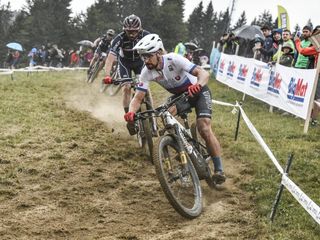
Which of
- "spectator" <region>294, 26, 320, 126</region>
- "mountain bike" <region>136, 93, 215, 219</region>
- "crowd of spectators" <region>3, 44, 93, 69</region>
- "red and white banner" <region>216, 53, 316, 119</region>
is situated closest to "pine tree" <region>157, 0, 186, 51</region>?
"crowd of spectators" <region>3, 44, 93, 69</region>

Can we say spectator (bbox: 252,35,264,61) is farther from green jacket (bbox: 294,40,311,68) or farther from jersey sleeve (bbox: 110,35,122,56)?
jersey sleeve (bbox: 110,35,122,56)

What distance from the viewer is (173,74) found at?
6.46 m

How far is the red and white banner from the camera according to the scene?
1051cm

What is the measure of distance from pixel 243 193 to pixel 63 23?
214ft

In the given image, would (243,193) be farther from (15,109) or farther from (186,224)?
(15,109)

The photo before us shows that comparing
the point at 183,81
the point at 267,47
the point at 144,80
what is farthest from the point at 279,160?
the point at 267,47

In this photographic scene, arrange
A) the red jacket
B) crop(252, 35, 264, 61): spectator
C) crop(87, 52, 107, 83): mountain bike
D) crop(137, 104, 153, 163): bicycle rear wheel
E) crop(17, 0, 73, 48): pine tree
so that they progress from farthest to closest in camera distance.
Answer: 1. crop(17, 0, 73, 48): pine tree
2. crop(87, 52, 107, 83): mountain bike
3. crop(252, 35, 264, 61): spectator
4. the red jacket
5. crop(137, 104, 153, 163): bicycle rear wheel

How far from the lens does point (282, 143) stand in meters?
8.81

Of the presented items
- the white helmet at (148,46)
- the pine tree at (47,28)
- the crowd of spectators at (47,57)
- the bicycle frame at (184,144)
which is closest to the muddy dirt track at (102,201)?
the bicycle frame at (184,144)

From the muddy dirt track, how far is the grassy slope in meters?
0.05

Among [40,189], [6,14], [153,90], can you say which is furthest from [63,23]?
[40,189]

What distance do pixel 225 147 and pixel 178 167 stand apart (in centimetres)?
331

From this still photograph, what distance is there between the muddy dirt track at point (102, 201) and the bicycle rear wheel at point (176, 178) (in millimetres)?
176

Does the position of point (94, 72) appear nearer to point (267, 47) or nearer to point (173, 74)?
point (267, 47)
